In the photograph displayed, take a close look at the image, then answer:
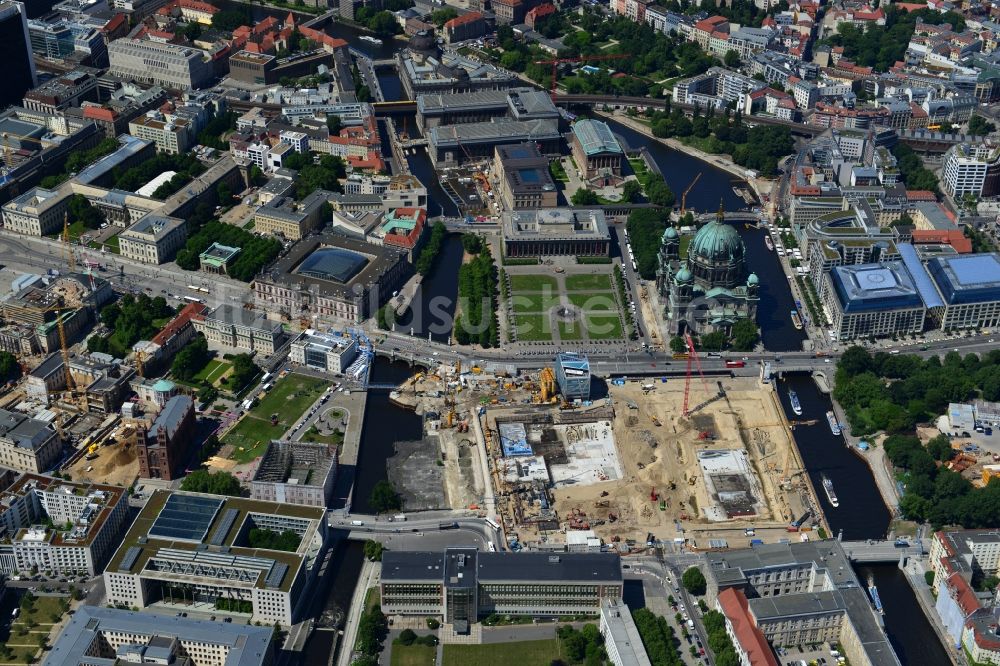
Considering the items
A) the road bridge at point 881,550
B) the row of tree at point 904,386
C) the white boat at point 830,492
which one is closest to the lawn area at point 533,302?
the row of tree at point 904,386

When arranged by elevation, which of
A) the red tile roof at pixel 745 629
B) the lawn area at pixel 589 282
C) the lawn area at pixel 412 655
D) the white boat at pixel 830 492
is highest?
the red tile roof at pixel 745 629

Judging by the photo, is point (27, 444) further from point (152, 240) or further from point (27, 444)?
point (152, 240)

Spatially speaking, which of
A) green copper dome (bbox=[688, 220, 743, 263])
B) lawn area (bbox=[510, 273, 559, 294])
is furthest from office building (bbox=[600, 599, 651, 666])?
lawn area (bbox=[510, 273, 559, 294])

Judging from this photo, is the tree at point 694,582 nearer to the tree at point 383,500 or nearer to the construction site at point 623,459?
the construction site at point 623,459

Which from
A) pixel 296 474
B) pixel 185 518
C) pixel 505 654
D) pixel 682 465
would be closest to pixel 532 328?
pixel 682 465

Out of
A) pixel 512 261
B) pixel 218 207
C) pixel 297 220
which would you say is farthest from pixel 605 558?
pixel 218 207

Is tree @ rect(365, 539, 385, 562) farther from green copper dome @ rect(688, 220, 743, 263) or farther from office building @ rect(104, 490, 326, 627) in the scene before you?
green copper dome @ rect(688, 220, 743, 263)
